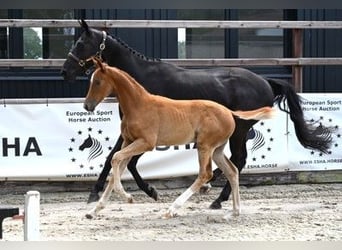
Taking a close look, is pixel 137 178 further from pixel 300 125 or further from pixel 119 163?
pixel 300 125

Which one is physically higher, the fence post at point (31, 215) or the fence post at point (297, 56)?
the fence post at point (297, 56)

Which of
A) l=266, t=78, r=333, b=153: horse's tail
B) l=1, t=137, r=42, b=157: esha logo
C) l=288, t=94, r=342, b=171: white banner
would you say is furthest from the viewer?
l=288, t=94, r=342, b=171: white banner

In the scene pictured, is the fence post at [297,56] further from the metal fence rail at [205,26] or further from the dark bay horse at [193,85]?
the dark bay horse at [193,85]

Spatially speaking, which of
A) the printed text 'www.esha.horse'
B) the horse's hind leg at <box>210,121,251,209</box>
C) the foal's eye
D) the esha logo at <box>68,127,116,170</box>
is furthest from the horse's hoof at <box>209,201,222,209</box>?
the foal's eye

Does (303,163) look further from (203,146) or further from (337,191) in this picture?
(203,146)

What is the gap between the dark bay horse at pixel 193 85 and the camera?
591 cm

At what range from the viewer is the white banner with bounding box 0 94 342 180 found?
6.75 m

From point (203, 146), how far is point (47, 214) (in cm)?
186

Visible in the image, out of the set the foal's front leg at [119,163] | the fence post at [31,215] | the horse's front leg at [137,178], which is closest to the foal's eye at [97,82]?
the foal's front leg at [119,163]

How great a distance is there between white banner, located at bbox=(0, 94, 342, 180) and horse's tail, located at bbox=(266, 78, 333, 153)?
0.87 metres

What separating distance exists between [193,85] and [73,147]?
5.88 feet

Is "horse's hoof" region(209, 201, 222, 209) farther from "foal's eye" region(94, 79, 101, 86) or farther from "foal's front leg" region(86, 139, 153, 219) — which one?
"foal's eye" region(94, 79, 101, 86)

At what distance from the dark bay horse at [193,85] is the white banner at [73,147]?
870mm

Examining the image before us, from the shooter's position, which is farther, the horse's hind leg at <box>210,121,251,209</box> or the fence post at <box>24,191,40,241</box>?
the horse's hind leg at <box>210,121,251,209</box>
